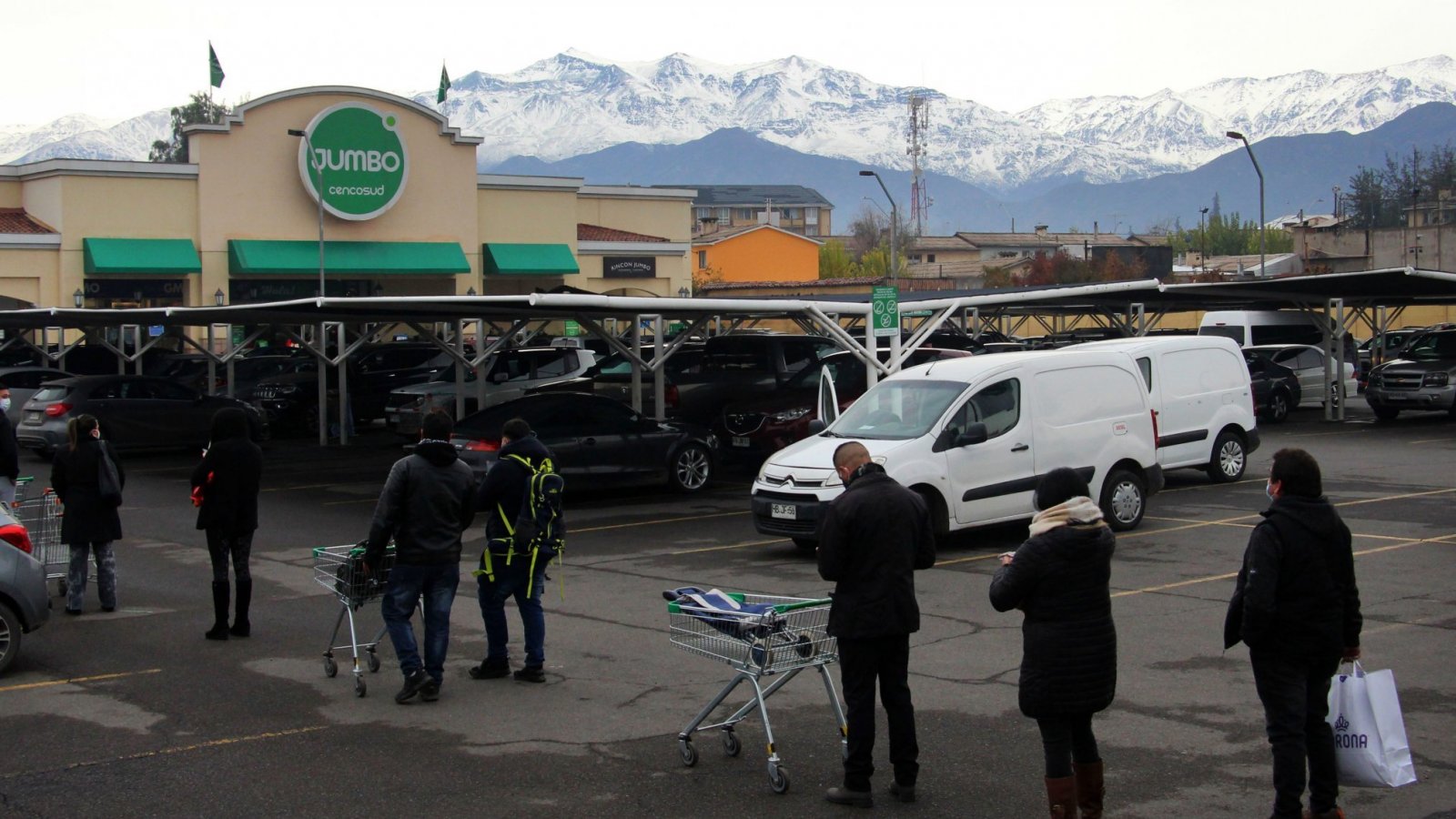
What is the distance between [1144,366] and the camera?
18438 millimetres

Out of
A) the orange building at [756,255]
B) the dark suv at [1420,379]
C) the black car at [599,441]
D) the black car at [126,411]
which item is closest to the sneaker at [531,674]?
the black car at [599,441]

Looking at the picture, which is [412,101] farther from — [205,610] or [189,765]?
[189,765]

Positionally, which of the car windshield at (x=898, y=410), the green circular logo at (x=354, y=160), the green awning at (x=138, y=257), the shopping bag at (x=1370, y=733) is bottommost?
the shopping bag at (x=1370, y=733)

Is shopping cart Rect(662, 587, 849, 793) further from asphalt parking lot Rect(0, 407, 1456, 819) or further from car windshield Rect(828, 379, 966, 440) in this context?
car windshield Rect(828, 379, 966, 440)

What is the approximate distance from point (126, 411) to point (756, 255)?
77690 mm

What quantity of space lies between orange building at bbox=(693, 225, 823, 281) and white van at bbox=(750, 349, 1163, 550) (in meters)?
83.8

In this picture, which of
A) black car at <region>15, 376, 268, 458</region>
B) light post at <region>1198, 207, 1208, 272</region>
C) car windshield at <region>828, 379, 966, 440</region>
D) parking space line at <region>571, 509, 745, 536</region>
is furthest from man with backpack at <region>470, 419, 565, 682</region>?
light post at <region>1198, 207, 1208, 272</region>

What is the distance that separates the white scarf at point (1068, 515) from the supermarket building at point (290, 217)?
37.1 metres

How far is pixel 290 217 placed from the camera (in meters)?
44.1

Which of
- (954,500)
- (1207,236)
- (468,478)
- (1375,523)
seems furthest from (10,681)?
(1207,236)

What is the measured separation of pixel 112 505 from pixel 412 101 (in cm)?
3539

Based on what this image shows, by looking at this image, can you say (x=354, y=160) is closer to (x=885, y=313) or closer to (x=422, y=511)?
(x=885, y=313)

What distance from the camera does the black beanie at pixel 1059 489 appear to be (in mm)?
5840

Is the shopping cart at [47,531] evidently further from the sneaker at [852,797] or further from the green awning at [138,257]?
Result: the green awning at [138,257]
